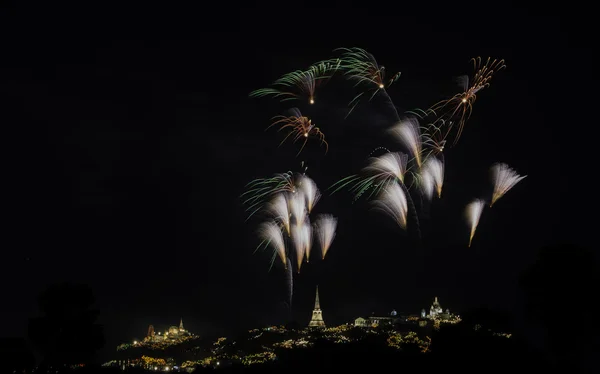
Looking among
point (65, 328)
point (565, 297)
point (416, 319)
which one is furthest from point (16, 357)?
point (416, 319)

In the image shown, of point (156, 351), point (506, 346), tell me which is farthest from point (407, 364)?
point (156, 351)

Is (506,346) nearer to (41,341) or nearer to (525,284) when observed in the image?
(525,284)

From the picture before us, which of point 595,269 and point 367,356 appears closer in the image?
point 595,269

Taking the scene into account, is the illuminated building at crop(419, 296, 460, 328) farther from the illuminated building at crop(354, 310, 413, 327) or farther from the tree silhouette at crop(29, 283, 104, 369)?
the tree silhouette at crop(29, 283, 104, 369)

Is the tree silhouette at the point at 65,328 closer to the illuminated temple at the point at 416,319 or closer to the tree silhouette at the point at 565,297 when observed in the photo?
the tree silhouette at the point at 565,297

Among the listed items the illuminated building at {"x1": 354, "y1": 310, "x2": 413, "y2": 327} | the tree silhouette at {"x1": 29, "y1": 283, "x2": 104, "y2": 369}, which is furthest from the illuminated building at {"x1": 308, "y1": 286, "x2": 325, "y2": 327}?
the tree silhouette at {"x1": 29, "y1": 283, "x2": 104, "y2": 369}
